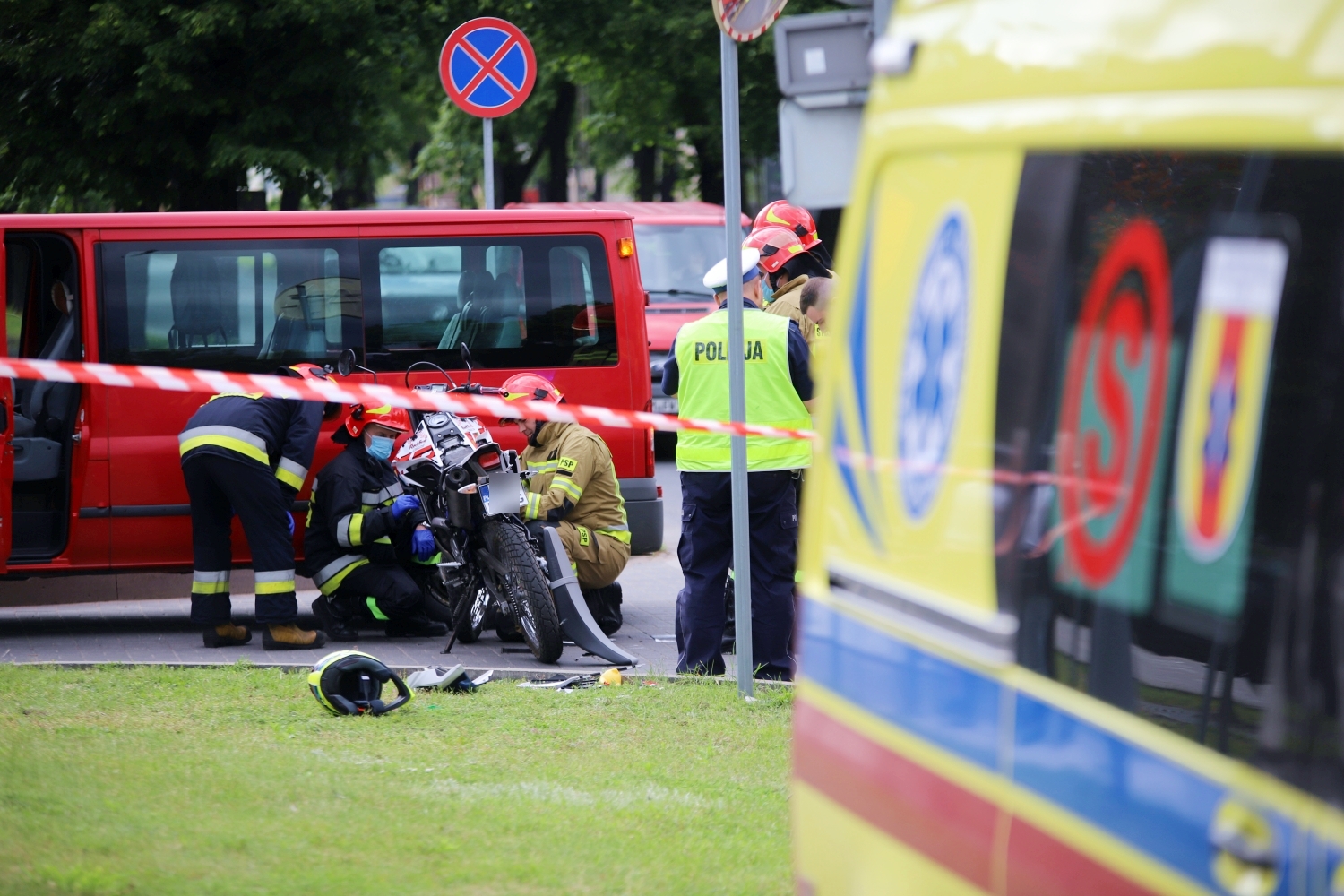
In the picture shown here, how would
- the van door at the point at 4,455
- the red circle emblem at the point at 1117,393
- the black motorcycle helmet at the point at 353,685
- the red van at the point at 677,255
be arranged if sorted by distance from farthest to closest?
the red van at the point at 677,255
the van door at the point at 4,455
the black motorcycle helmet at the point at 353,685
the red circle emblem at the point at 1117,393

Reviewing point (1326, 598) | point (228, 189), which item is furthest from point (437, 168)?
point (1326, 598)

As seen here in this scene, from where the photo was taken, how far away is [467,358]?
8469 mm

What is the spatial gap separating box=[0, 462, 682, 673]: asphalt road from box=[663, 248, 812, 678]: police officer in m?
0.44

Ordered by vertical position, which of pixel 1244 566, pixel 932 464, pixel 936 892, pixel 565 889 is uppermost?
pixel 932 464

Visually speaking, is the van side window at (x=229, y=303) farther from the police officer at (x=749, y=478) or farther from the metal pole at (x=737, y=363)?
the metal pole at (x=737, y=363)

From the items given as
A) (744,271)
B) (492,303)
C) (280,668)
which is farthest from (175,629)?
(744,271)

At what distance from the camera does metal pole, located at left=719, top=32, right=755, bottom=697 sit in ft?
19.4

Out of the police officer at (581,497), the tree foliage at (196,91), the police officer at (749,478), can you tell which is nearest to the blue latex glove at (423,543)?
the police officer at (581,497)

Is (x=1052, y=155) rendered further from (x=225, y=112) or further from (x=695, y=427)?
(x=225, y=112)

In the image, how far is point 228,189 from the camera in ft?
49.1

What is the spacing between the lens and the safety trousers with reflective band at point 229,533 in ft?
25.1

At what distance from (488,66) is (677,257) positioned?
6.25 meters

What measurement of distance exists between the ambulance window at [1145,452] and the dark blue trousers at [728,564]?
412cm

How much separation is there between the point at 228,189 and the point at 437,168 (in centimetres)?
1863
